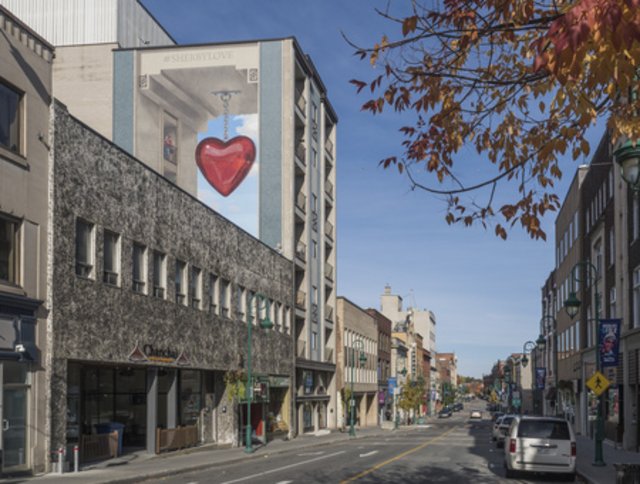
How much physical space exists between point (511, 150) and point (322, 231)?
55711mm

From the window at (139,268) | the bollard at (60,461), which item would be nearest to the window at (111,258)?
the window at (139,268)

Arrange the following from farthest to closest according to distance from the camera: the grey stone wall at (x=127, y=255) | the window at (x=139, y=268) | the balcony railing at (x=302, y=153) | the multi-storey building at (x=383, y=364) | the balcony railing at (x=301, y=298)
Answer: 1. the multi-storey building at (x=383, y=364)
2. the balcony railing at (x=301, y=298)
3. the balcony railing at (x=302, y=153)
4. the window at (x=139, y=268)
5. the grey stone wall at (x=127, y=255)

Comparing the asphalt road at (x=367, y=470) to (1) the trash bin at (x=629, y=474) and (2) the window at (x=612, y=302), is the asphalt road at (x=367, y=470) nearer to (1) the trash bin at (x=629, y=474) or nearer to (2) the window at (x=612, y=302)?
(1) the trash bin at (x=629, y=474)

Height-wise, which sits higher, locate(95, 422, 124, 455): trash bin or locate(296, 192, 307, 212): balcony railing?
locate(296, 192, 307, 212): balcony railing

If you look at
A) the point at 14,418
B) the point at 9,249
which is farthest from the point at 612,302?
the point at 9,249

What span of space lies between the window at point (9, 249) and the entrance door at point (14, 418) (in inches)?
91.6

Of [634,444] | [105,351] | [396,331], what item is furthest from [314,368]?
[396,331]

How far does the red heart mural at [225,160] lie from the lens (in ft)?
185

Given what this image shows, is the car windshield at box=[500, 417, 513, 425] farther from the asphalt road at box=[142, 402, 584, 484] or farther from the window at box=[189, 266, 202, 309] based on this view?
the window at box=[189, 266, 202, 309]

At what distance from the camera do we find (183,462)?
3033 centimetres

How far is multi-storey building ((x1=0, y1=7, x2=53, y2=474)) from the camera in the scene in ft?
76.1

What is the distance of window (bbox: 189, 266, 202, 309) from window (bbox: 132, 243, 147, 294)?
202 inches

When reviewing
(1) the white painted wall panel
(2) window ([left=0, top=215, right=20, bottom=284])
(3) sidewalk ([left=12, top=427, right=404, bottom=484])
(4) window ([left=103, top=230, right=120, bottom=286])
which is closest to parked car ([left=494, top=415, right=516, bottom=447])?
(3) sidewalk ([left=12, top=427, right=404, bottom=484])

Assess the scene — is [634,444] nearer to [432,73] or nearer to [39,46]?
[39,46]
